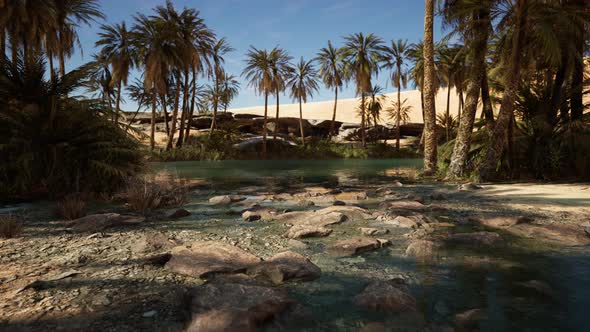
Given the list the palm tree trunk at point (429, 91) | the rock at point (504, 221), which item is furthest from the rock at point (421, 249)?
the palm tree trunk at point (429, 91)

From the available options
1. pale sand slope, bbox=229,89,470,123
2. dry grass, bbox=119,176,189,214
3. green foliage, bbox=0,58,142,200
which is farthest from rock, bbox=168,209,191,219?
pale sand slope, bbox=229,89,470,123

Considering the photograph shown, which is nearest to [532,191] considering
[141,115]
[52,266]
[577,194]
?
[577,194]

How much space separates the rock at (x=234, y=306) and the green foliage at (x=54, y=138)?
587 centimetres

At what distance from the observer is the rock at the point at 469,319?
259 centimetres

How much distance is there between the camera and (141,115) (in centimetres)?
4594

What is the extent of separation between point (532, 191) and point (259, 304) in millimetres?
8785

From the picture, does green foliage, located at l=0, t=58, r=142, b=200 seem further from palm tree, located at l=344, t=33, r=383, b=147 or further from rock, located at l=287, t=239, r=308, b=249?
palm tree, located at l=344, t=33, r=383, b=147

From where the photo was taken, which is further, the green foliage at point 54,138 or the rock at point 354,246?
the green foliage at point 54,138

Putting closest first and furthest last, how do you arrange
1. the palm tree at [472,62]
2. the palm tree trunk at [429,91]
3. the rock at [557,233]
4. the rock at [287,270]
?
the rock at [287,270], the rock at [557,233], the palm tree at [472,62], the palm tree trunk at [429,91]

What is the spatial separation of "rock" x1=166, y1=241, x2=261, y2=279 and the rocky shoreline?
0.5 inches

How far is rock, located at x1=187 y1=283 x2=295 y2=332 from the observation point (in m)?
2.47

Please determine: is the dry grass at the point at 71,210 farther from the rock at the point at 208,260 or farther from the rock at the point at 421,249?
the rock at the point at 421,249

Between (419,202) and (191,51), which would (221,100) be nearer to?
(191,51)

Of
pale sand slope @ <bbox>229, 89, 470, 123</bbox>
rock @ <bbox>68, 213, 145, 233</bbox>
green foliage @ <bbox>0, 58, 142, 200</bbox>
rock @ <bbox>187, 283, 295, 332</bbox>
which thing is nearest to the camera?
rock @ <bbox>187, 283, 295, 332</bbox>
